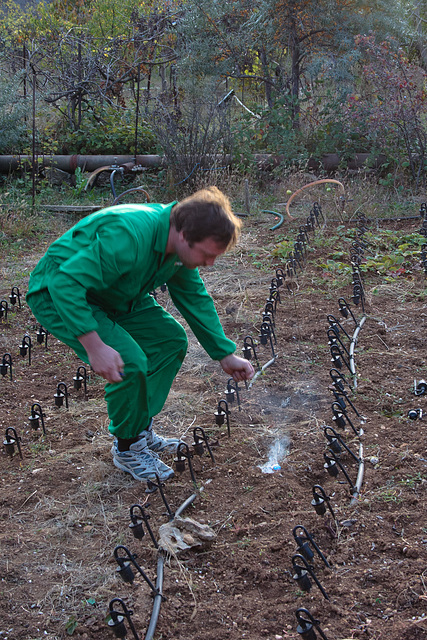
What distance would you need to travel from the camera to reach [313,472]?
300 centimetres

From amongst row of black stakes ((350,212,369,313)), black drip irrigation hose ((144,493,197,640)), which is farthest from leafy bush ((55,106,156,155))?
black drip irrigation hose ((144,493,197,640))

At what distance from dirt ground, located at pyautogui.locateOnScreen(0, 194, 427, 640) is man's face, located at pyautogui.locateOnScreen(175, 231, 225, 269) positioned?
1.17 metres

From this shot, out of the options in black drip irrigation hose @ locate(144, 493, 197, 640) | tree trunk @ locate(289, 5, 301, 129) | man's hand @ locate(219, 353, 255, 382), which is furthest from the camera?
tree trunk @ locate(289, 5, 301, 129)

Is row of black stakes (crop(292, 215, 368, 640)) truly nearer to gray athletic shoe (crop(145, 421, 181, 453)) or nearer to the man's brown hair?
gray athletic shoe (crop(145, 421, 181, 453))

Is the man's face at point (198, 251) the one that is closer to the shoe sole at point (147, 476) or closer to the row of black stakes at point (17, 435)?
the shoe sole at point (147, 476)

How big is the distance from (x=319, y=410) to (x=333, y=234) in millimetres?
4170

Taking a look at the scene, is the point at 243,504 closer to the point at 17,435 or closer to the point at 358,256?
the point at 17,435

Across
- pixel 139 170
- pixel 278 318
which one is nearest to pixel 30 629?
pixel 278 318

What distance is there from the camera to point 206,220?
2.41 meters

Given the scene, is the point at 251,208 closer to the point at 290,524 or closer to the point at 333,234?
the point at 333,234

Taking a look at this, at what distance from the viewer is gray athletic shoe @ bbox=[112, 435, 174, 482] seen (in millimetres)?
3027

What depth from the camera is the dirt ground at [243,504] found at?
2.17 metres

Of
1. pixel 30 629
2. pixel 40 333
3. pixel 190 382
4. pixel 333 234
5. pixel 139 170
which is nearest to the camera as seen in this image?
pixel 30 629

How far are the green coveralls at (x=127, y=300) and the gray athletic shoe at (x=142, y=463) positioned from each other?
89 mm
